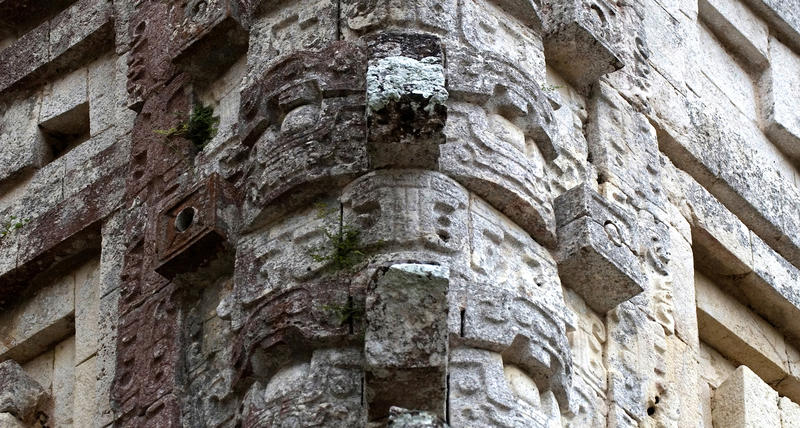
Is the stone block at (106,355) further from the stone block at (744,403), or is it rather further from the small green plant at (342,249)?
the stone block at (744,403)

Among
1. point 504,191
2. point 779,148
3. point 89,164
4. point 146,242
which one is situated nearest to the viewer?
point 504,191

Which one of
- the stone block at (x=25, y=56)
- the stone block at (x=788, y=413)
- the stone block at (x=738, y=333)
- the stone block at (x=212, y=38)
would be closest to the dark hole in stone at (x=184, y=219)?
the stone block at (x=212, y=38)

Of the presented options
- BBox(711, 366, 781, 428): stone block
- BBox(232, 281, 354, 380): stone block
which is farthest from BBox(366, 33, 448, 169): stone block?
BBox(711, 366, 781, 428): stone block

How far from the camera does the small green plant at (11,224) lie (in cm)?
1073

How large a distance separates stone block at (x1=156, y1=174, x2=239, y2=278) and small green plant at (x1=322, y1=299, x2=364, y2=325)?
0.80 metres

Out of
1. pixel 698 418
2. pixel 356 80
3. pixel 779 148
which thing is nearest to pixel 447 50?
pixel 356 80

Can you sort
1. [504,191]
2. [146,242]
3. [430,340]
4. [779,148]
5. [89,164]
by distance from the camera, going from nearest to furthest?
1. [430,340]
2. [504,191]
3. [146,242]
4. [89,164]
5. [779,148]

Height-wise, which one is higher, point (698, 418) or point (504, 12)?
point (504, 12)

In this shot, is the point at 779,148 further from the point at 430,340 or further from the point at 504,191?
the point at 430,340

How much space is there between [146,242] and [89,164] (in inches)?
42.8

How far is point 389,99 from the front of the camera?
8.55 m

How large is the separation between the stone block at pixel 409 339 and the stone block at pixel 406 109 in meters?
0.63

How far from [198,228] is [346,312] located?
0.98 meters

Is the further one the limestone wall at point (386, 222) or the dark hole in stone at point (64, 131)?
the dark hole in stone at point (64, 131)
